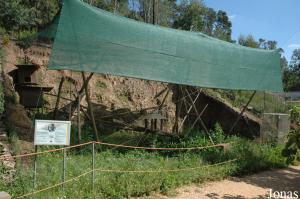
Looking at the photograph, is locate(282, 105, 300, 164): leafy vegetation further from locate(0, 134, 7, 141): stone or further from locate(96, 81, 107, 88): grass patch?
locate(96, 81, 107, 88): grass patch

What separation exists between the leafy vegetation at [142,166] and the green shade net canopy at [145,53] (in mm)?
2001

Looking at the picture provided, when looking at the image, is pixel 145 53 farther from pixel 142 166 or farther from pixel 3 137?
pixel 3 137

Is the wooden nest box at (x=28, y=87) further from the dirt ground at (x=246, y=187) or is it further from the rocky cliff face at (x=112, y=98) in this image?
the dirt ground at (x=246, y=187)

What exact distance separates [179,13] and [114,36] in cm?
4669

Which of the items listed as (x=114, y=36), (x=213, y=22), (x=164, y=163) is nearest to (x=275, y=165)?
(x=164, y=163)

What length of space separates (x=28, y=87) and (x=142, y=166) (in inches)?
247

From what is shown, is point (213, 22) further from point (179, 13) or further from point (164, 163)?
point (164, 163)

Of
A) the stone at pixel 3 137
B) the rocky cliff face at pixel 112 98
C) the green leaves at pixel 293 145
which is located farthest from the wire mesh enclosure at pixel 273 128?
the stone at pixel 3 137

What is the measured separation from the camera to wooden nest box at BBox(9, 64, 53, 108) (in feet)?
44.4

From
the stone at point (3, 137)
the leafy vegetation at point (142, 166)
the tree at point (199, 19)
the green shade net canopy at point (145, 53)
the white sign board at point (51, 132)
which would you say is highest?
the tree at point (199, 19)

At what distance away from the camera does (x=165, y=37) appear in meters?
11.5

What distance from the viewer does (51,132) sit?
6926 mm

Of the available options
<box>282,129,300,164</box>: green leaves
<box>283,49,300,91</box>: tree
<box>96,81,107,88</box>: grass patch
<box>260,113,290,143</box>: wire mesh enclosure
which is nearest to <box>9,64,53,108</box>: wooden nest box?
<box>96,81,107,88</box>: grass patch

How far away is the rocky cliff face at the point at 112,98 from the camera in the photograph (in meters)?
15.6
